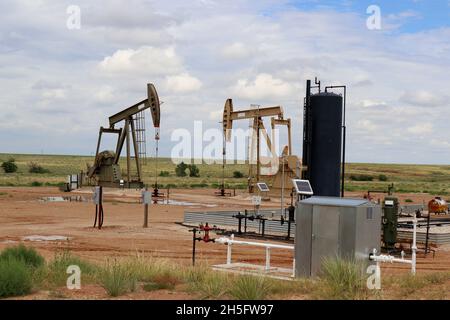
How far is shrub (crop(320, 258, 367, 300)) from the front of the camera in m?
7.52

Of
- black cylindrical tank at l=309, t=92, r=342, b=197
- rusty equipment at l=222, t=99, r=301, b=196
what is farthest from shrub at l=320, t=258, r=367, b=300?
rusty equipment at l=222, t=99, r=301, b=196

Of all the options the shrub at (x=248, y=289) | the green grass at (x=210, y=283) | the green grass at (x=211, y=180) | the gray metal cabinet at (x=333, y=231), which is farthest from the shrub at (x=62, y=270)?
the green grass at (x=211, y=180)

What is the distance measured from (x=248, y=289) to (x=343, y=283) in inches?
46.5

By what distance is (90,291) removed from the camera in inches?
327

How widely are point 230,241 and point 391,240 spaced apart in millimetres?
6343

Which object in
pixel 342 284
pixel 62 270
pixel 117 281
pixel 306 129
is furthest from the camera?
pixel 306 129

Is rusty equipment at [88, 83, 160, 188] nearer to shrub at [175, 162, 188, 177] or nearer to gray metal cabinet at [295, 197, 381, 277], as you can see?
gray metal cabinet at [295, 197, 381, 277]

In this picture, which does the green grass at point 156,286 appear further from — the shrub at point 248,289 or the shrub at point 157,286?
the shrub at point 248,289

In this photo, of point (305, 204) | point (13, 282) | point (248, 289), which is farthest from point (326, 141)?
point (13, 282)

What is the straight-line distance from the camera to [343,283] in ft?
26.0

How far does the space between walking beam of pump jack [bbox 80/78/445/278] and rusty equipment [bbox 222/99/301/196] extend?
2.2 inches

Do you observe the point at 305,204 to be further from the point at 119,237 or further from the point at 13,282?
the point at 119,237

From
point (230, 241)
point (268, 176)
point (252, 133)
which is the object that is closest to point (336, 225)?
point (230, 241)
